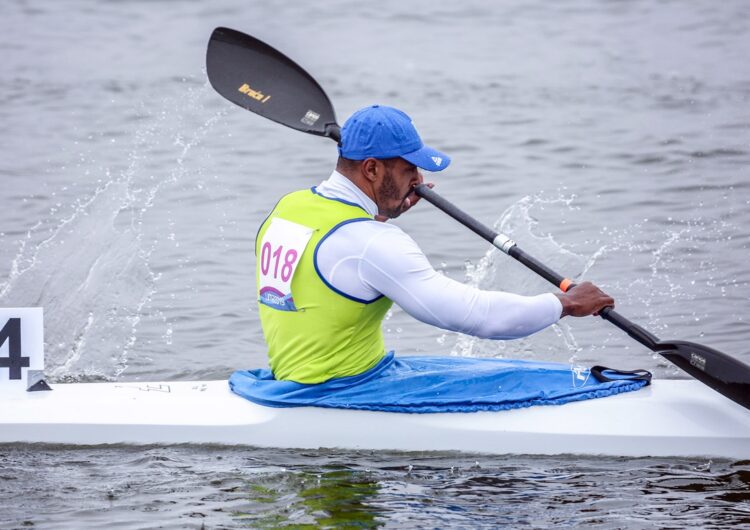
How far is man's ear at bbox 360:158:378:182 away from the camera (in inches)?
180

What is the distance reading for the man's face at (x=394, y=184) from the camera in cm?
462

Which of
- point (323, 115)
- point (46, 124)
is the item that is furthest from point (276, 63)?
point (46, 124)

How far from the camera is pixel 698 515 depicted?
175 inches

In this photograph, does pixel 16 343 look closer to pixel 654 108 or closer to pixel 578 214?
pixel 578 214

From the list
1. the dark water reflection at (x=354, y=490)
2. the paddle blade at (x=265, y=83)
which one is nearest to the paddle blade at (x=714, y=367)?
the dark water reflection at (x=354, y=490)

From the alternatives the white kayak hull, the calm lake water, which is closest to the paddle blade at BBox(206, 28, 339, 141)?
the white kayak hull

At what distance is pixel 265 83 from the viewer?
585 cm

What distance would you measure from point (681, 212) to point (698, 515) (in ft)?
16.4

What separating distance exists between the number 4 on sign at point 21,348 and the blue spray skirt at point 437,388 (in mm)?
827

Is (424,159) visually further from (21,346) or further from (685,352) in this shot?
(21,346)

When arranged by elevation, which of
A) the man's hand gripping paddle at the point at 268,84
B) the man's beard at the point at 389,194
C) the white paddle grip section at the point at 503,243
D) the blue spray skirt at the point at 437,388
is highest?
the man's hand gripping paddle at the point at 268,84

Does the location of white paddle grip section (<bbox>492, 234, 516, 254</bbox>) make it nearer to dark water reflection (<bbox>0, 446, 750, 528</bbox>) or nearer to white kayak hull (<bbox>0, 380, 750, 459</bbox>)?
white kayak hull (<bbox>0, 380, 750, 459</bbox>)

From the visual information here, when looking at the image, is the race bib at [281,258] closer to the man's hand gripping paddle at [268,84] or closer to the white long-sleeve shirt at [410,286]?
the white long-sleeve shirt at [410,286]

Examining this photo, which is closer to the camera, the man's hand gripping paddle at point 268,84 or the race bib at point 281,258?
the race bib at point 281,258
